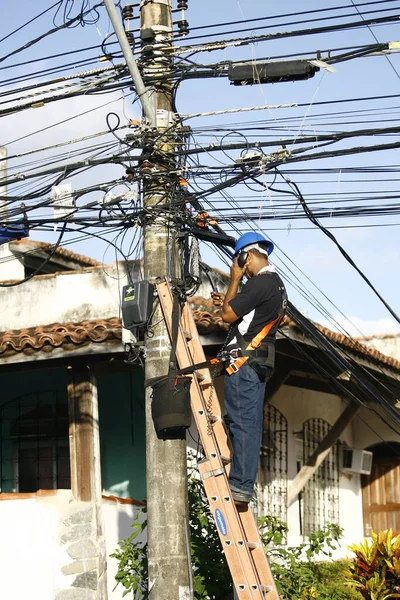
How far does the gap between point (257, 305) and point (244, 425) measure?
2.88 ft

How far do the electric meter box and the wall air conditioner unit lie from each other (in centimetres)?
909

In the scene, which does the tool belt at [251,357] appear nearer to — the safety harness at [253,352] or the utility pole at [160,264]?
the safety harness at [253,352]

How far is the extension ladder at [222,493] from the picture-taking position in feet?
28.0

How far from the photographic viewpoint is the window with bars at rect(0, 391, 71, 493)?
15141mm

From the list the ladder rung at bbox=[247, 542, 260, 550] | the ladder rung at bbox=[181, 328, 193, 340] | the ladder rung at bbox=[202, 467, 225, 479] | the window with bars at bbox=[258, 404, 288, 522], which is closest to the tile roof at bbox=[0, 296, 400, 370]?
the window with bars at bbox=[258, 404, 288, 522]

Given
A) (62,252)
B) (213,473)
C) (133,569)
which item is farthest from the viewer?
(62,252)

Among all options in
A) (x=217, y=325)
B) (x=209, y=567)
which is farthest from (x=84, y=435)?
(x=209, y=567)

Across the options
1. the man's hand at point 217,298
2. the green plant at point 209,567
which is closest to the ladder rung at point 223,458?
the green plant at point 209,567

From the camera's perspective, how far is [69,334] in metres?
12.9

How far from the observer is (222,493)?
8734 millimetres

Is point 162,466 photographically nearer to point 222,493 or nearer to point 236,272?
point 222,493

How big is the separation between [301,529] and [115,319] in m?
5.01

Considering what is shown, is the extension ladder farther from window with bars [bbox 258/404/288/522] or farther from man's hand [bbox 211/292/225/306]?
window with bars [bbox 258/404/288/522]

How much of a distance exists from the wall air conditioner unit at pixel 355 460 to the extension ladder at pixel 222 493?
9.00 metres
